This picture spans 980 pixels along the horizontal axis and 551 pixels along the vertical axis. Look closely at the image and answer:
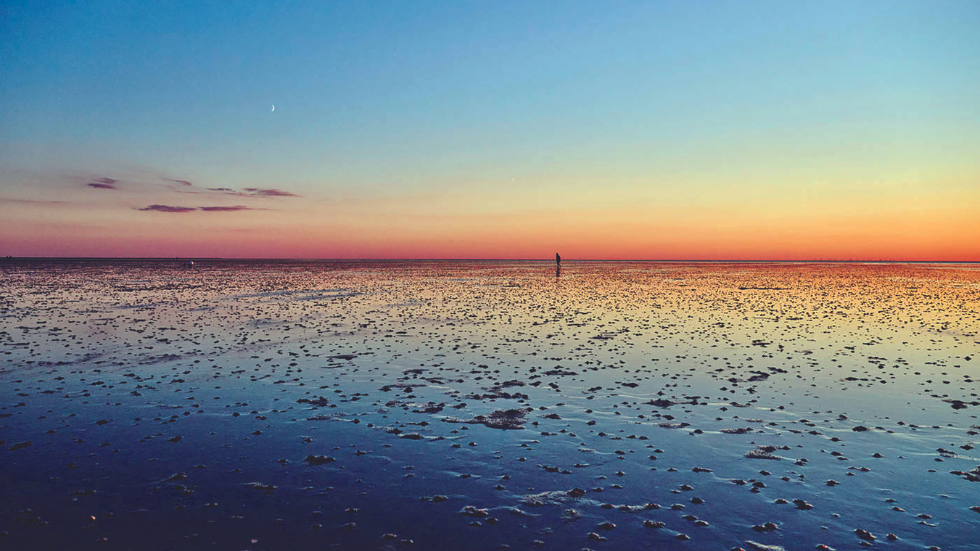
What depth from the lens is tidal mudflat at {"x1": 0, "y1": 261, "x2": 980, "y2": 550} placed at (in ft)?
27.9

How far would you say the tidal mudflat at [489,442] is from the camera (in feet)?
27.9

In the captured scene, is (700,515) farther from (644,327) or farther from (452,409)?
(644,327)

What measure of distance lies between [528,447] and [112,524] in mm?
7991

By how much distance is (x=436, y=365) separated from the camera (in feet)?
69.3

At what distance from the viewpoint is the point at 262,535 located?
323 inches

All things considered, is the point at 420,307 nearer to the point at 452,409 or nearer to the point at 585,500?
the point at 452,409

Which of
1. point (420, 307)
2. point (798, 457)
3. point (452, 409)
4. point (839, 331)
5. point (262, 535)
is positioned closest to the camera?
point (262, 535)

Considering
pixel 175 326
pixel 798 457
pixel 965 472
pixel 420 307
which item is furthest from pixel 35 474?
pixel 420 307

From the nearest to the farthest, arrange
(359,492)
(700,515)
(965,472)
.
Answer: (700,515) → (359,492) → (965,472)

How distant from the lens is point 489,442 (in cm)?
1251

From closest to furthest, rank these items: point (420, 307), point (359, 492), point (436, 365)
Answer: point (359, 492)
point (436, 365)
point (420, 307)

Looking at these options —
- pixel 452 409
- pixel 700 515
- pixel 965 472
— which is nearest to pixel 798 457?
pixel 965 472

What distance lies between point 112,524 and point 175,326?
26258 mm

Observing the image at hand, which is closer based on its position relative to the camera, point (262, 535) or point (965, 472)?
point (262, 535)
